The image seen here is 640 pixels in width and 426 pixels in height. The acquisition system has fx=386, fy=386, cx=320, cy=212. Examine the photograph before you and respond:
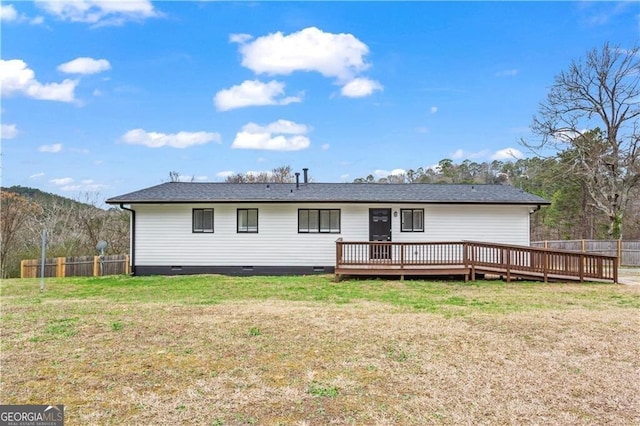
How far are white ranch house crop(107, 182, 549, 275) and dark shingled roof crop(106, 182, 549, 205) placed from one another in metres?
0.13

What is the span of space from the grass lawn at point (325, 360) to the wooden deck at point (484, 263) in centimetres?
303

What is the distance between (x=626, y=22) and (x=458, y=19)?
27.8ft

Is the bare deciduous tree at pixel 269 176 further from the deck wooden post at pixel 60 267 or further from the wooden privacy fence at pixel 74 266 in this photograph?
the deck wooden post at pixel 60 267

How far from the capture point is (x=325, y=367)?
4.42 m

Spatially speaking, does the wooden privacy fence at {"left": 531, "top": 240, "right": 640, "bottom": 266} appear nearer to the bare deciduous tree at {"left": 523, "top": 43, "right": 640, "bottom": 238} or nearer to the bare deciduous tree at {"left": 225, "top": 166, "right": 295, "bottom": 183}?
the bare deciduous tree at {"left": 523, "top": 43, "right": 640, "bottom": 238}

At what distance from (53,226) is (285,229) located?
15125 millimetres

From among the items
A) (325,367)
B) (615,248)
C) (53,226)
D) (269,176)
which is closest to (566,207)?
(615,248)

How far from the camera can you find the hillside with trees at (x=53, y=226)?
53.0ft

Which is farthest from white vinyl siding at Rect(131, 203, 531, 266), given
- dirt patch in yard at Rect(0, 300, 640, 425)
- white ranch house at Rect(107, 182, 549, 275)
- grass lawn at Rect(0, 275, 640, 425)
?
dirt patch in yard at Rect(0, 300, 640, 425)

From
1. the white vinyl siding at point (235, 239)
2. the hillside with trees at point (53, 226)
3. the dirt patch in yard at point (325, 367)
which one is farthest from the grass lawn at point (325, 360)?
the hillside with trees at point (53, 226)

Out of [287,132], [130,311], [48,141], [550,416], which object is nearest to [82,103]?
[48,141]

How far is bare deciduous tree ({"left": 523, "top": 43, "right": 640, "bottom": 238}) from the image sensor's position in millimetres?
20797

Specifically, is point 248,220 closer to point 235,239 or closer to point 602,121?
point 235,239

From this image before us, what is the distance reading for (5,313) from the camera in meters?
7.31
